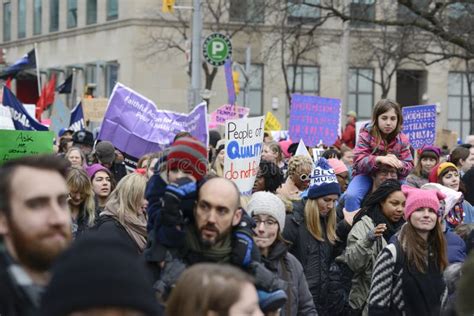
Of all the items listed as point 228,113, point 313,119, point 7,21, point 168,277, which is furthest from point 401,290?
point 7,21

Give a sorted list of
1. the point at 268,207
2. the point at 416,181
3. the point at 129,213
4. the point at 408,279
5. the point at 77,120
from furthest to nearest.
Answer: the point at 77,120
the point at 416,181
the point at 129,213
the point at 408,279
the point at 268,207

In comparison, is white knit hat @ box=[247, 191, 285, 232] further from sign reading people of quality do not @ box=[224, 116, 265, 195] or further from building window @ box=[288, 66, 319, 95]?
building window @ box=[288, 66, 319, 95]

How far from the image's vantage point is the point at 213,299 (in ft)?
13.6

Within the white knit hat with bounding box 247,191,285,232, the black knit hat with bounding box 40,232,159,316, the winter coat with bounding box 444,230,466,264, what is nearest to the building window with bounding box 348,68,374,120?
the winter coat with bounding box 444,230,466,264

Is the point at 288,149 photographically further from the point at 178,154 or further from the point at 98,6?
the point at 98,6

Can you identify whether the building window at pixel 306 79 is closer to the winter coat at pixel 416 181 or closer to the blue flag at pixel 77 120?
the blue flag at pixel 77 120

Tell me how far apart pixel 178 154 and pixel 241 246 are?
618 mm

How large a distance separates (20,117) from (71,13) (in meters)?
45.3

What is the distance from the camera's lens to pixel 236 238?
589cm

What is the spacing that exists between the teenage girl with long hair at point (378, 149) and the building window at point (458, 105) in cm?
4869

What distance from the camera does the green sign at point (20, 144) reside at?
471 inches

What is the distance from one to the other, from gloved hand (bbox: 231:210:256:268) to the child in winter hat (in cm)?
387

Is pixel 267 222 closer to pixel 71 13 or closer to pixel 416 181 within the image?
pixel 416 181

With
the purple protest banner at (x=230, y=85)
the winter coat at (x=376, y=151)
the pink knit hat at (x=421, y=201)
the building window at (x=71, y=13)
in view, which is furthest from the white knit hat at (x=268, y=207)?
the building window at (x=71, y=13)
